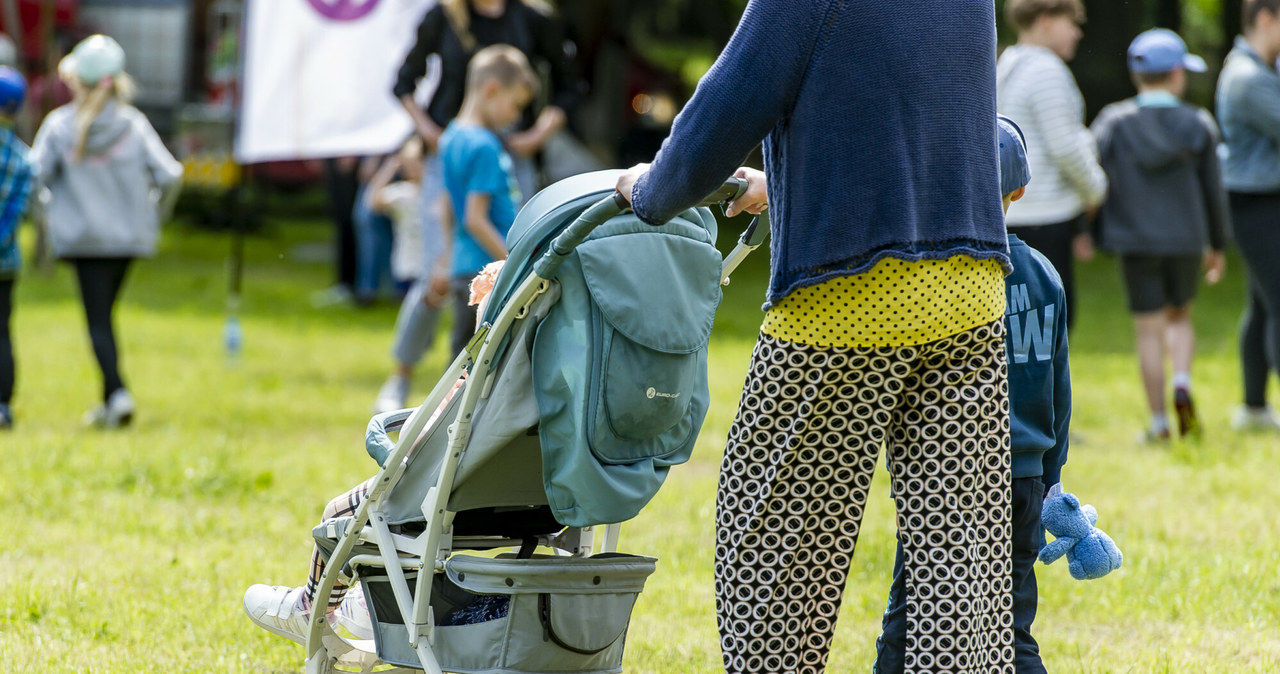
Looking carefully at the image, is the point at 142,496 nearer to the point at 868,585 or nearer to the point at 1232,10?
the point at 868,585

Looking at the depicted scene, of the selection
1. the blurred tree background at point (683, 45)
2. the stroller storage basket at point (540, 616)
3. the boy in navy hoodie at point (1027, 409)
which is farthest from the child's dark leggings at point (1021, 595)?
the blurred tree background at point (683, 45)

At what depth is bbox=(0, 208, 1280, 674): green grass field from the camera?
3.80 metres

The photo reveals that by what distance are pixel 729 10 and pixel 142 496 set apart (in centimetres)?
1709

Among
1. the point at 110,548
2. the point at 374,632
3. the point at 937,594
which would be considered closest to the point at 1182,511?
the point at 937,594

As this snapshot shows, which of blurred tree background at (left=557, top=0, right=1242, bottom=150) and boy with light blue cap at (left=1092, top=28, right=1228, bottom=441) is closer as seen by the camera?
boy with light blue cap at (left=1092, top=28, right=1228, bottom=441)

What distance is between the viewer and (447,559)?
3.03m

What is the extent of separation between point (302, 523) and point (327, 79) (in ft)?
14.1

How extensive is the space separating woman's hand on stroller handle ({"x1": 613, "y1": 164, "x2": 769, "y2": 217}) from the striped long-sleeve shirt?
3661mm

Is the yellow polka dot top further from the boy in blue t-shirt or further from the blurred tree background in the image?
the blurred tree background

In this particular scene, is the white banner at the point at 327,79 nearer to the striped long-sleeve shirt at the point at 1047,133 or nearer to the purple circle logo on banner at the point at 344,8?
the purple circle logo on banner at the point at 344,8

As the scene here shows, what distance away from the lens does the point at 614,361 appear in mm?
2734

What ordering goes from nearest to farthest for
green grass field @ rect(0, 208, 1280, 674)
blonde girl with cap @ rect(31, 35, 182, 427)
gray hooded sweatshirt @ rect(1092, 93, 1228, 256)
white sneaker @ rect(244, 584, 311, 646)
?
white sneaker @ rect(244, 584, 311, 646) < green grass field @ rect(0, 208, 1280, 674) < gray hooded sweatshirt @ rect(1092, 93, 1228, 256) < blonde girl with cap @ rect(31, 35, 182, 427)

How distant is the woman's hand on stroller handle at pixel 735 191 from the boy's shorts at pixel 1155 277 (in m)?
4.64

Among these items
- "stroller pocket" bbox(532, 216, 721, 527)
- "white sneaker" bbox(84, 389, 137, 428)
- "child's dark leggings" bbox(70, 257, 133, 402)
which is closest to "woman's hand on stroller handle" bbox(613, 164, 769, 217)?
"stroller pocket" bbox(532, 216, 721, 527)
